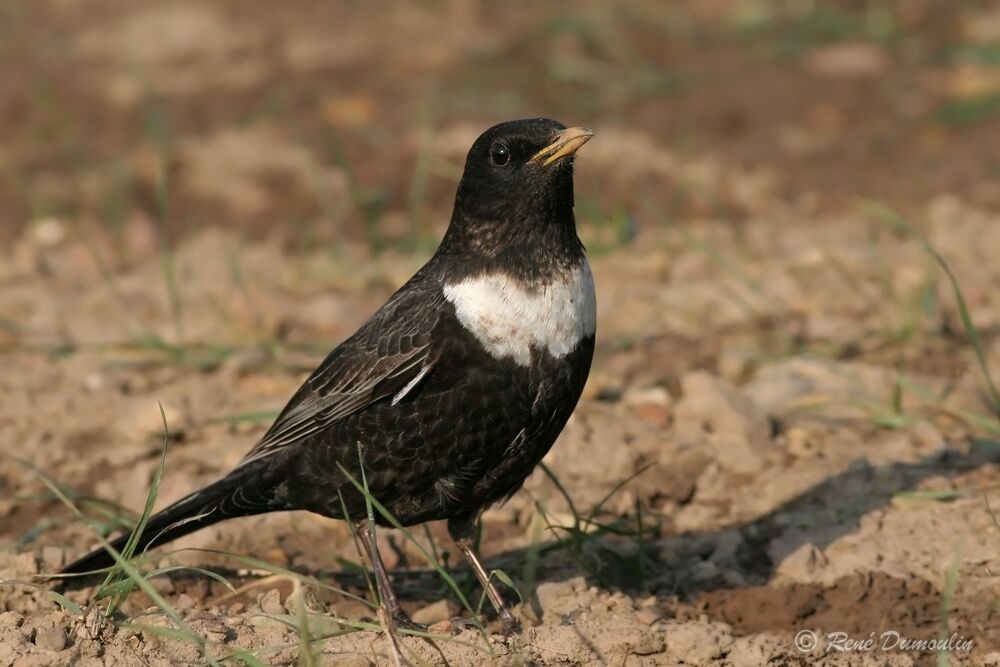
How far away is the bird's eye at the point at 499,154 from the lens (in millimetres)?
4535

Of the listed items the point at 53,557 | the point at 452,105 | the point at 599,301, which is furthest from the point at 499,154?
the point at 452,105

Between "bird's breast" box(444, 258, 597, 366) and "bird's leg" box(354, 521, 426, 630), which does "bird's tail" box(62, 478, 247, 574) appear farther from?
"bird's breast" box(444, 258, 597, 366)

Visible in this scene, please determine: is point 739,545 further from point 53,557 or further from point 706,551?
point 53,557

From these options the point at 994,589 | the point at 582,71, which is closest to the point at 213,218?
the point at 582,71

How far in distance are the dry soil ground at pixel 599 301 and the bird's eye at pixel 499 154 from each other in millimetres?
803

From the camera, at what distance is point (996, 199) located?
8.15 m

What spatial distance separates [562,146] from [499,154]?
0.66ft

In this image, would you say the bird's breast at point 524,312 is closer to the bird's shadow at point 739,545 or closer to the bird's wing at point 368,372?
the bird's wing at point 368,372

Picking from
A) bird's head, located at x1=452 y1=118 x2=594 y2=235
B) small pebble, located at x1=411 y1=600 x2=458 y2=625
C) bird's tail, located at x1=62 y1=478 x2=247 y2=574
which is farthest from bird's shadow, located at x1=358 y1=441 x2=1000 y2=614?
bird's head, located at x1=452 y1=118 x2=594 y2=235

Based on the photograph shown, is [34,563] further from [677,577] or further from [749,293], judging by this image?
[749,293]

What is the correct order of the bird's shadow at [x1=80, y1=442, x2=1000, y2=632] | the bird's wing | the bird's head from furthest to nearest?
the bird's shadow at [x1=80, y1=442, x2=1000, y2=632]
the bird's head
the bird's wing

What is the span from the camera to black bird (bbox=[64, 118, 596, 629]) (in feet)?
14.0

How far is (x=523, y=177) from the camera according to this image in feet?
14.8

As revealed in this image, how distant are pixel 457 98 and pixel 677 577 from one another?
5158 millimetres
